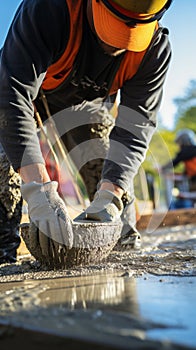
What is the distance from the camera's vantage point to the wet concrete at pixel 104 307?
834 mm

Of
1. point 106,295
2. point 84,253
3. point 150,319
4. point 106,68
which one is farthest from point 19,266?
point 150,319

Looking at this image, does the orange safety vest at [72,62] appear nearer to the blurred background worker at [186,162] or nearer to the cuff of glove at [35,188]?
the cuff of glove at [35,188]

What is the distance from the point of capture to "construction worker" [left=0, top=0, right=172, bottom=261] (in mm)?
1853

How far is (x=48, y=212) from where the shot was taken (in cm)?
177

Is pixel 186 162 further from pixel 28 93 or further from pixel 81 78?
pixel 28 93

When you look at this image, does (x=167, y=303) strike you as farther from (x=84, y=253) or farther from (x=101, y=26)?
(x=101, y=26)

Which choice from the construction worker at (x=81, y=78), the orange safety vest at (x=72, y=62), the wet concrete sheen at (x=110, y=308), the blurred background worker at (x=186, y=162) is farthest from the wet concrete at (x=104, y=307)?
the blurred background worker at (x=186, y=162)

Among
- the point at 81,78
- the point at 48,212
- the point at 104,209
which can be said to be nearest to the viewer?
the point at 48,212

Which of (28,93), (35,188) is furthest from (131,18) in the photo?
(35,188)

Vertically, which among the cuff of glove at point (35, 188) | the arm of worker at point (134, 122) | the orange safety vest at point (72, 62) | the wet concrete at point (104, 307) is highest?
the orange safety vest at point (72, 62)

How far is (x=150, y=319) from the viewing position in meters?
0.94

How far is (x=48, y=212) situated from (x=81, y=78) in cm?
87

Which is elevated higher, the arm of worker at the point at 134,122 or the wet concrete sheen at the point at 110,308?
the arm of worker at the point at 134,122

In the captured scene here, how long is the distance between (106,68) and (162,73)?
0.33 metres
